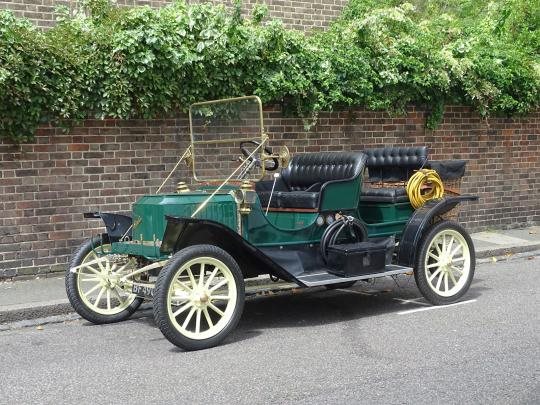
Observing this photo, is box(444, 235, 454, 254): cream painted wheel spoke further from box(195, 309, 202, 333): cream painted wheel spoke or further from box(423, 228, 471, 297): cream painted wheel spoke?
box(195, 309, 202, 333): cream painted wheel spoke

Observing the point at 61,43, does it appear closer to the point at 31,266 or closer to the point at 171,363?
the point at 31,266

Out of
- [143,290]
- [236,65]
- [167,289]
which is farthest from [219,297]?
[236,65]

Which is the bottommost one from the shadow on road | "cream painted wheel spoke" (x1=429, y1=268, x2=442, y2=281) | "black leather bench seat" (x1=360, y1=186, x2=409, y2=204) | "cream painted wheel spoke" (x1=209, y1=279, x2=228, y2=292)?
the shadow on road

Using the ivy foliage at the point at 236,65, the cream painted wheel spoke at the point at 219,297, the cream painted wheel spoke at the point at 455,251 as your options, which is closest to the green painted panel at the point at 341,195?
the cream painted wheel spoke at the point at 455,251

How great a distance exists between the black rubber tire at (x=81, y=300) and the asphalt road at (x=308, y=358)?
0.11 m

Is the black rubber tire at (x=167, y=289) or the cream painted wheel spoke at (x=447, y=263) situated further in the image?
the cream painted wheel spoke at (x=447, y=263)

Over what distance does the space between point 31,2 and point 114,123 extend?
87.3 inches

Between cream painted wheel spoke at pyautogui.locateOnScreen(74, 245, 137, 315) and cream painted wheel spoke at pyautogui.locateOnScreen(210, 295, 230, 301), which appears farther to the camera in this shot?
cream painted wheel spoke at pyautogui.locateOnScreen(74, 245, 137, 315)

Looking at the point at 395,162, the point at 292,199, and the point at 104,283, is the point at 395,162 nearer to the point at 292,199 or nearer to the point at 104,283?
the point at 292,199

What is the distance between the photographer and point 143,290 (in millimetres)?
6422

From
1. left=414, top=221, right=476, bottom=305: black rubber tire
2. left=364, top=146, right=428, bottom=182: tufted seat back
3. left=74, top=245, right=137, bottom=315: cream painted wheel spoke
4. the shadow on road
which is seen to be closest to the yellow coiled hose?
left=364, top=146, right=428, bottom=182: tufted seat back

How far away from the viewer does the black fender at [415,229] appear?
296 inches

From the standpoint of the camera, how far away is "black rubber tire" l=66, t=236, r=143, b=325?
693 centimetres

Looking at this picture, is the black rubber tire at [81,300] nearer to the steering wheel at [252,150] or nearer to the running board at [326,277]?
the steering wheel at [252,150]
